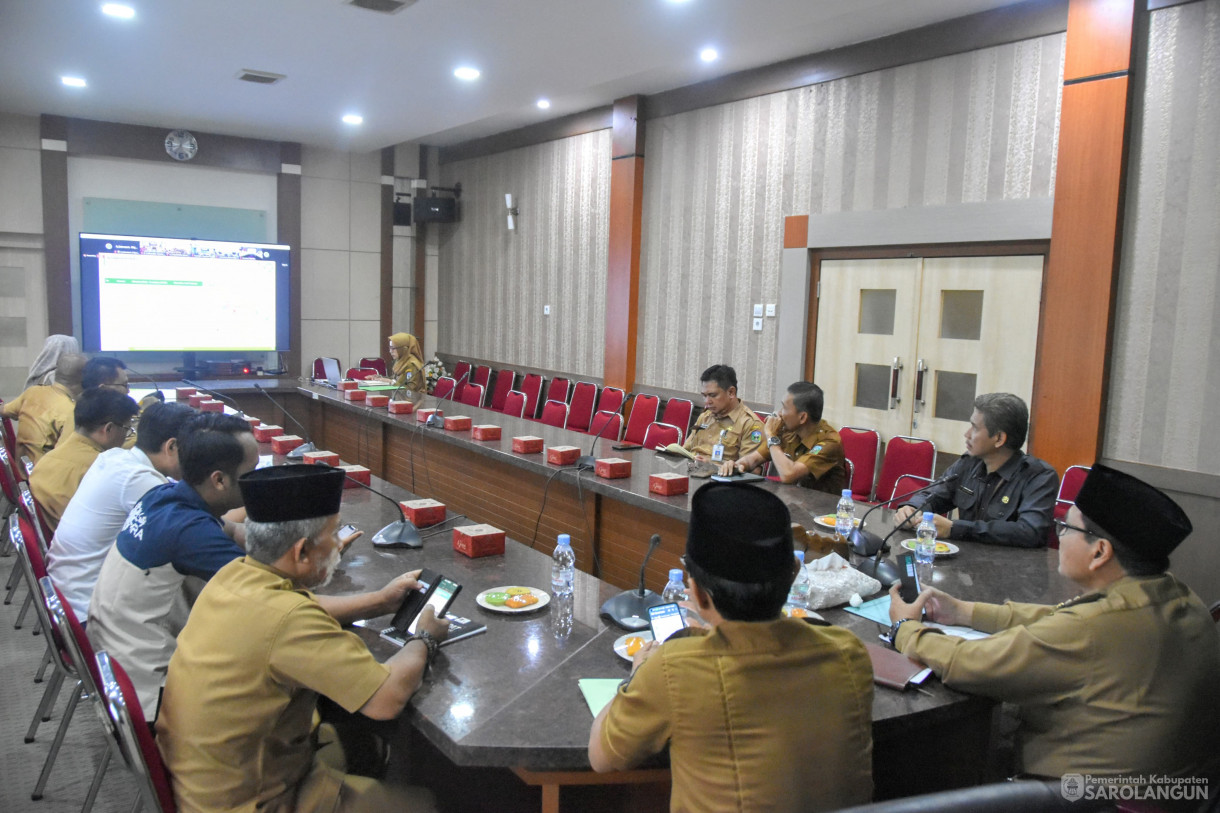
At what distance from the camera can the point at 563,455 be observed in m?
3.80

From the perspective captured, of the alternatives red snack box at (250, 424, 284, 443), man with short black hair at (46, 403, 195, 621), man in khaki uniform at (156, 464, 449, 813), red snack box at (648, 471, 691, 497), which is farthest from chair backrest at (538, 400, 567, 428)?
man in khaki uniform at (156, 464, 449, 813)

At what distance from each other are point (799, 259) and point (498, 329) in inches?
168

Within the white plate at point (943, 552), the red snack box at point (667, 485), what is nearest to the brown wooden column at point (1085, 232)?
the white plate at point (943, 552)

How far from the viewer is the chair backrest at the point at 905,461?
438 centimetres

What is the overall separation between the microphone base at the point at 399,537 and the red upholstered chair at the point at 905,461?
2.76 m

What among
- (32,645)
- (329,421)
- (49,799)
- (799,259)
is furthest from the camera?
(329,421)

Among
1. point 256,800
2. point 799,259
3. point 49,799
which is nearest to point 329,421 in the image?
point 799,259

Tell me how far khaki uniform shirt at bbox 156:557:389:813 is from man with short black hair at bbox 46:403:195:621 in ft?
3.55

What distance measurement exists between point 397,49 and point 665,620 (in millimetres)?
4696

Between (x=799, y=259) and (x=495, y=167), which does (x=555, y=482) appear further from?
(x=495, y=167)

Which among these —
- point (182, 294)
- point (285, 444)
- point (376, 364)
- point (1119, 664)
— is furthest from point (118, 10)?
point (1119, 664)

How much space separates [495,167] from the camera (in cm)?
902

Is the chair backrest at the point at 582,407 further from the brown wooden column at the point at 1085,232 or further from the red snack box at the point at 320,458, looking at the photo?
the brown wooden column at the point at 1085,232

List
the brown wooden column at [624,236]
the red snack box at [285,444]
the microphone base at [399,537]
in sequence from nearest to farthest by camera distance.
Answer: the microphone base at [399,537] < the red snack box at [285,444] < the brown wooden column at [624,236]
